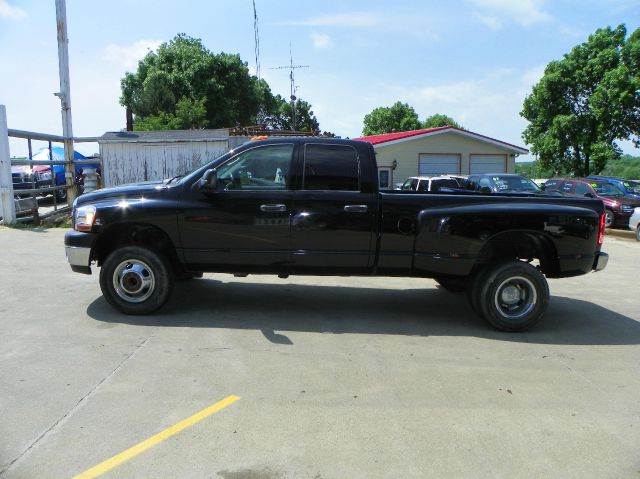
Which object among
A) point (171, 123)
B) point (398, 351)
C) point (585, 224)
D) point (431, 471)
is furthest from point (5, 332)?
point (171, 123)

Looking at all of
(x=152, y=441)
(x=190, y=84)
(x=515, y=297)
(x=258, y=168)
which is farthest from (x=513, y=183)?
(x=190, y=84)

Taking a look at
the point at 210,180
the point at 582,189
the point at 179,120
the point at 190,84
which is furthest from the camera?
the point at 190,84

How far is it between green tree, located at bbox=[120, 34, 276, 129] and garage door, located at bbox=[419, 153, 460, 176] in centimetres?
1513

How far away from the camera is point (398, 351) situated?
5.05m

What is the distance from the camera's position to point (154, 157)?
1655cm

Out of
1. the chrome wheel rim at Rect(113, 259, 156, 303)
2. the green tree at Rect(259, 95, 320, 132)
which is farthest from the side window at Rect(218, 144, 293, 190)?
the green tree at Rect(259, 95, 320, 132)

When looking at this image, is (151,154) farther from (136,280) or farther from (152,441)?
(152,441)

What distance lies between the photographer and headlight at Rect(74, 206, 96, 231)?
5785 mm

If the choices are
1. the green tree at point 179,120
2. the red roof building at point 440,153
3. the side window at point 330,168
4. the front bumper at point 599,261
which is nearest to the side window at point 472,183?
the red roof building at point 440,153

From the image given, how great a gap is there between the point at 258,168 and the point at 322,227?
976 millimetres

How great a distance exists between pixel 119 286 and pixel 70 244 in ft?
2.36

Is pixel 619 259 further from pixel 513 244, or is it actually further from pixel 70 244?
pixel 70 244

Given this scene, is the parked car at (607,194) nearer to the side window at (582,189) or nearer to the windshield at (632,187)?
the side window at (582,189)

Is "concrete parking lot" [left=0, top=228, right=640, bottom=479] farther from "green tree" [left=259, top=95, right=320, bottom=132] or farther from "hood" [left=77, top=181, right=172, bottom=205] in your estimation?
"green tree" [left=259, top=95, right=320, bottom=132]
